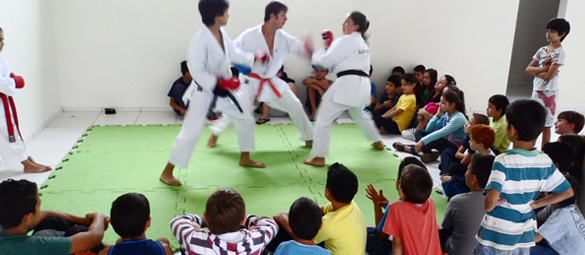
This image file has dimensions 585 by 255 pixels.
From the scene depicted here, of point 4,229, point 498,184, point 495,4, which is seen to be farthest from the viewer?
Answer: point 495,4

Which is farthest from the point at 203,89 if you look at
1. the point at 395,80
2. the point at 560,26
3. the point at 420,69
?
the point at 420,69

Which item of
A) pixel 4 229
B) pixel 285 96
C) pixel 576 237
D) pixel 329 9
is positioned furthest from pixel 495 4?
pixel 4 229

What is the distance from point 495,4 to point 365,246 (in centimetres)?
545

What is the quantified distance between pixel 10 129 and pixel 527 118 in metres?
3.65

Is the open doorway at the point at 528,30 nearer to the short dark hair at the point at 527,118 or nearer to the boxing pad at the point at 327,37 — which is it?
the boxing pad at the point at 327,37

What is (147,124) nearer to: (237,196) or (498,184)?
(237,196)

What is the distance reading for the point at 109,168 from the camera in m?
3.94

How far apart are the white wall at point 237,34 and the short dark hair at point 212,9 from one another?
8.72ft

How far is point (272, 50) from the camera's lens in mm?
4105

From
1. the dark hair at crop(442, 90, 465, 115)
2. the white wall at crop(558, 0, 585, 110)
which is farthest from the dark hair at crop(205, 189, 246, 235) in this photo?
the white wall at crop(558, 0, 585, 110)

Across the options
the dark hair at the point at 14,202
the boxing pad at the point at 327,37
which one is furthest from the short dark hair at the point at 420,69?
the dark hair at the point at 14,202

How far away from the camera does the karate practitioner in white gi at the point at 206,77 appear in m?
3.35

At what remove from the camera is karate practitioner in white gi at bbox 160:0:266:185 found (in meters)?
3.35

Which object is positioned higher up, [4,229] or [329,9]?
[329,9]
